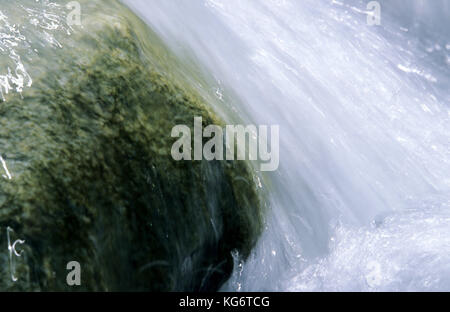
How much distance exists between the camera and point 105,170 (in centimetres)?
251

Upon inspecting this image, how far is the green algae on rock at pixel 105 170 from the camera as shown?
224cm

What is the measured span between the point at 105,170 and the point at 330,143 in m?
2.10

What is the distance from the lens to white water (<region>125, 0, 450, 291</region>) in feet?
11.4

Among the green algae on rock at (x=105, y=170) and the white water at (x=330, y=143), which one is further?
the white water at (x=330, y=143)

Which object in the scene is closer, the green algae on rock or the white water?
the green algae on rock

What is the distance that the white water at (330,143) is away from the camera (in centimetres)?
349

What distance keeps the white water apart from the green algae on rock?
1.64ft

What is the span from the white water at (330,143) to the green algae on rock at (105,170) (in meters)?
0.50

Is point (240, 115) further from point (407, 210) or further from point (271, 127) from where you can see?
point (407, 210)

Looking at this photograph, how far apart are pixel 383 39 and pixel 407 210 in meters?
2.45

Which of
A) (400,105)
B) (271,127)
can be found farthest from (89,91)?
(400,105)

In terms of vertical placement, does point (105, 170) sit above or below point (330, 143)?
above

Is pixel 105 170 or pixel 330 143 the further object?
pixel 330 143

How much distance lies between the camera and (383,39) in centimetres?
594
